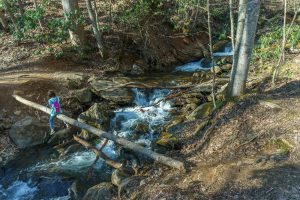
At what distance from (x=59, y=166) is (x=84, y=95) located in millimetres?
4187

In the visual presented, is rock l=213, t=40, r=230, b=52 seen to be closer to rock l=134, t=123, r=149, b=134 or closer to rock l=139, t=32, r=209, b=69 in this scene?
rock l=139, t=32, r=209, b=69

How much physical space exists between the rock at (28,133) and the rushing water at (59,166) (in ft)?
1.55

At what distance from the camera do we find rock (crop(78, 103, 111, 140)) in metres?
12.9

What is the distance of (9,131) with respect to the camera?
41.2 ft

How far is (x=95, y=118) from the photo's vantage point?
13.1 m

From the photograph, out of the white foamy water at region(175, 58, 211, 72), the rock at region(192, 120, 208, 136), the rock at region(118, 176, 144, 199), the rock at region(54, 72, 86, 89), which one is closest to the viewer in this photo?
the rock at region(118, 176, 144, 199)

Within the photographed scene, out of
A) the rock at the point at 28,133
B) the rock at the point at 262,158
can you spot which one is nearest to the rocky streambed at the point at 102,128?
the rock at the point at 28,133

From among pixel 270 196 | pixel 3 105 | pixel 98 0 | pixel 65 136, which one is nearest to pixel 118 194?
pixel 270 196

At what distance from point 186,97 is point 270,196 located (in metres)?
7.99

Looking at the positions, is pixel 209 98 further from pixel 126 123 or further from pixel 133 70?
pixel 133 70

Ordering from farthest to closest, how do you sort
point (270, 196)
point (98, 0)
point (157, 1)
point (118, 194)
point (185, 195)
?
1. point (98, 0)
2. point (157, 1)
3. point (118, 194)
4. point (185, 195)
5. point (270, 196)

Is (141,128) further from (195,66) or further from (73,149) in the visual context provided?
(195,66)

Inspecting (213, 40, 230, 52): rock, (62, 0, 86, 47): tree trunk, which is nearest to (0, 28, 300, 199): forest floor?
(62, 0, 86, 47): tree trunk

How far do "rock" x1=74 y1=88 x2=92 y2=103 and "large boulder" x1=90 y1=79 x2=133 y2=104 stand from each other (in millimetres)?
314
